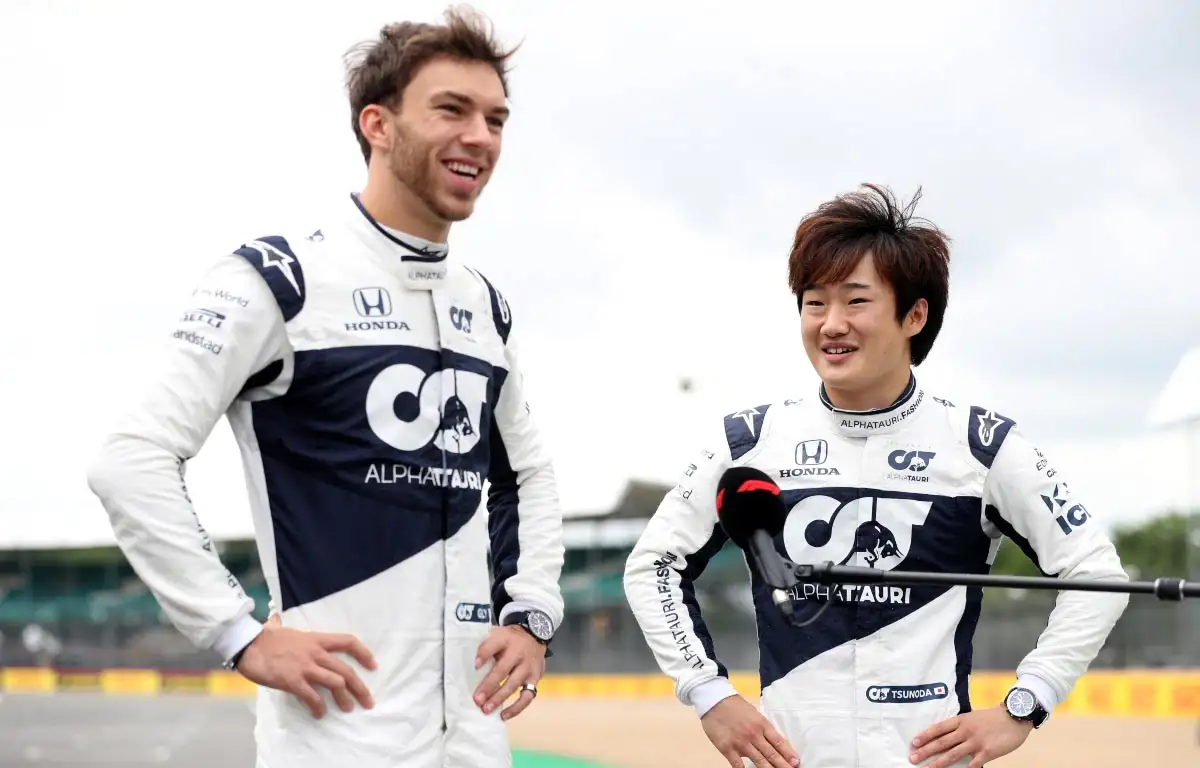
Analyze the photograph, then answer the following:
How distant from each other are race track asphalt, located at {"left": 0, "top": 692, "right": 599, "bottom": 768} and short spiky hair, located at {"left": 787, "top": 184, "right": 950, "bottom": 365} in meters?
13.6

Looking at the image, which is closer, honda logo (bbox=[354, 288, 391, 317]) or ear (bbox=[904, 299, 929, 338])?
honda logo (bbox=[354, 288, 391, 317])

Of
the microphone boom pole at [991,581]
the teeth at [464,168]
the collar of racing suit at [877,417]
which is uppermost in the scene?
the teeth at [464,168]

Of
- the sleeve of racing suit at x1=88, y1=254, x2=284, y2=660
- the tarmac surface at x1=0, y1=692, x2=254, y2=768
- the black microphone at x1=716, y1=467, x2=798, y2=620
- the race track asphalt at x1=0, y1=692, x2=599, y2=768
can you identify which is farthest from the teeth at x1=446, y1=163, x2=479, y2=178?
the tarmac surface at x1=0, y1=692, x2=254, y2=768

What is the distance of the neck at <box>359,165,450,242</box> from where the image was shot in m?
3.24

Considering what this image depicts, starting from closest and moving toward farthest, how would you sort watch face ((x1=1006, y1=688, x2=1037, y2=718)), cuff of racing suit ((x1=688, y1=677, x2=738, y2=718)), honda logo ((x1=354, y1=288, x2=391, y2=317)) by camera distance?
honda logo ((x1=354, y1=288, x2=391, y2=317)) → watch face ((x1=1006, y1=688, x2=1037, y2=718)) → cuff of racing suit ((x1=688, y1=677, x2=738, y2=718))

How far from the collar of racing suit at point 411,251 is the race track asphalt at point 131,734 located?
14.1 m

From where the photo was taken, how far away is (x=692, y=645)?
12.5ft

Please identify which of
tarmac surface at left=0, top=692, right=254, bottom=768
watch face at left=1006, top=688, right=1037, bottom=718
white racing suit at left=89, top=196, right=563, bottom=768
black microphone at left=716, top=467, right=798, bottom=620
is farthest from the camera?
tarmac surface at left=0, top=692, right=254, bottom=768

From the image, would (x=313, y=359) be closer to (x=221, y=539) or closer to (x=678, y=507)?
(x=678, y=507)

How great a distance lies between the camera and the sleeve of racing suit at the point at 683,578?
3783mm

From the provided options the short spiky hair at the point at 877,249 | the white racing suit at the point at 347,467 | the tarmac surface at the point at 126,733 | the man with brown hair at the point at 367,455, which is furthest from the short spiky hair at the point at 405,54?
the tarmac surface at the point at 126,733

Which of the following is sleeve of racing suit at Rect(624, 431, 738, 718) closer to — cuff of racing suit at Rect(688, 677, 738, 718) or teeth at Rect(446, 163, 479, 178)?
cuff of racing suit at Rect(688, 677, 738, 718)

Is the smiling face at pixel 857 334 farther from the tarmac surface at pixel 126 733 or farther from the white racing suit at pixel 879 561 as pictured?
the tarmac surface at pixel 126 733

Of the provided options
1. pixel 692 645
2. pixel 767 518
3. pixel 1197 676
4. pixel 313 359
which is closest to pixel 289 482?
pixel 313 359
